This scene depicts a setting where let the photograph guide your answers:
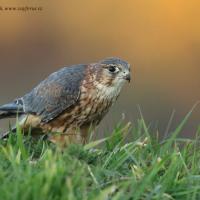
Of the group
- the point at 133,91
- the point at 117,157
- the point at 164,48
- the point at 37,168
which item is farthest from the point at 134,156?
the point at 164,48

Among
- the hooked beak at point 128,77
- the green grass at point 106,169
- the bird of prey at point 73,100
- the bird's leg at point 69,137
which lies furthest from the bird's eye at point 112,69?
the green grass at point 106,169

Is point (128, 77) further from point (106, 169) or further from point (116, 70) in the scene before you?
point (106, 169)

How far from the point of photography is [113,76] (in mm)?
8805

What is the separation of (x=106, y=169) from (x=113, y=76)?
2353 mm

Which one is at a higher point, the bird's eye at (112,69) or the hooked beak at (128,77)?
the bird's eye at (112,69)

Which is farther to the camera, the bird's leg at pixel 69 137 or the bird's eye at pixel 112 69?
the bird's eye at pixel 112 69

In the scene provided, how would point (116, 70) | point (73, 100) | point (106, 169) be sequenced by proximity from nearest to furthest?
point (106, 169)
point (73, 100)
point (116, 70)

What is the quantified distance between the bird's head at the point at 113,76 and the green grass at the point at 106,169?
3.85 feet

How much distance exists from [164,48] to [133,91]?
108 centimetres

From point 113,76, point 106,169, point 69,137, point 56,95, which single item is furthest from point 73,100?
point 106,169

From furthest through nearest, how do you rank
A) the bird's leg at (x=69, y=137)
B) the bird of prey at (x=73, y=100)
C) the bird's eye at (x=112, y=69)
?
the bird's eye at (x=112, y=69)
the bird of prey at (x=73, y=100)
the bird's leg at (x=69, y=137)

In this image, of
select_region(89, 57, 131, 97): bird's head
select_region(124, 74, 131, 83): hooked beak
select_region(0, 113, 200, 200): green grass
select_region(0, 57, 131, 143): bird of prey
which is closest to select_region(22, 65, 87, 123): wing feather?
select_region(0, 57, 131, 143): bird of prey

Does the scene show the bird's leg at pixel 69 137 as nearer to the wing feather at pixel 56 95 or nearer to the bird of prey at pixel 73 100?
the bird of prey at pixel 73 100

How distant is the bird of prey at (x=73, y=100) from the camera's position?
857cm
